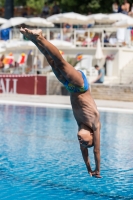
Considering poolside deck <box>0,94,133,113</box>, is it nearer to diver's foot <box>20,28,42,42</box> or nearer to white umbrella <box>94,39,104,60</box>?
white umbrella <box>94,39,104,60</box>

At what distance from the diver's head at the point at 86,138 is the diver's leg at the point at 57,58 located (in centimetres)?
65

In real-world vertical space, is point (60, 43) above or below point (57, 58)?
below

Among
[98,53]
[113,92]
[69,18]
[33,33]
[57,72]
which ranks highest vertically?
[33,33]

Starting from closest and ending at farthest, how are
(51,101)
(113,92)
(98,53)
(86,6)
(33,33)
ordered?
(33,33) → (51,101) → (113,92) → (98,53) → (86,6)

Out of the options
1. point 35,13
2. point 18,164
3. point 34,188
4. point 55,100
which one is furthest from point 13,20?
point 34,188

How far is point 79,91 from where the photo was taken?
255 inches

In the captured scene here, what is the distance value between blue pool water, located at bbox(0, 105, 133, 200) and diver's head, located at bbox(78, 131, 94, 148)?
1.03 m

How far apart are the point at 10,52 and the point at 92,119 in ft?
73.9

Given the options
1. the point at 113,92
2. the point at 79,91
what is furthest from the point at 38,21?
the point at 79,91

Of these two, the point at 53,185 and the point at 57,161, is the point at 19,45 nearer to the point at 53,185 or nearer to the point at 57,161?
the point at 57,161

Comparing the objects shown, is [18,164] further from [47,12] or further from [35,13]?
[35,13]

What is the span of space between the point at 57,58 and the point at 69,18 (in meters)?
20.2

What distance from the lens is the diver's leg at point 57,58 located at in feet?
20.7

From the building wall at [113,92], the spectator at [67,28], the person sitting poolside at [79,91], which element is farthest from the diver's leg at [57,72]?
the spectator at [67,28]
